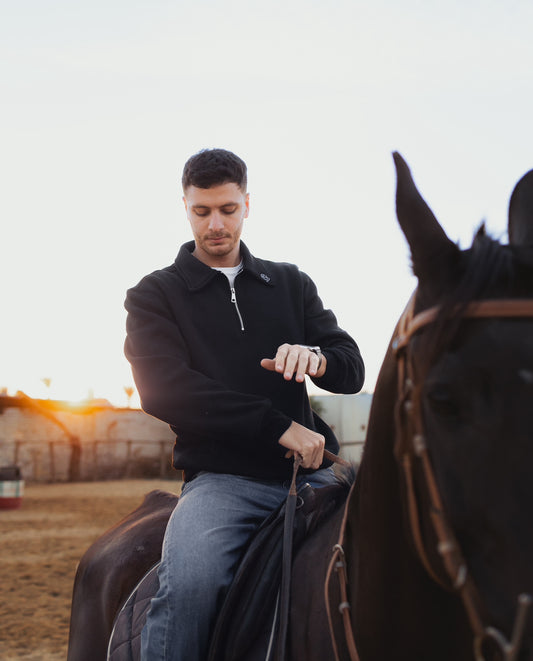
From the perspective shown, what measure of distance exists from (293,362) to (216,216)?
0.83 m

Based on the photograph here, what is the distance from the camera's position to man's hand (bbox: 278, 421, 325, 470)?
1.96 meters

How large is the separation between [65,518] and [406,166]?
1438 cm

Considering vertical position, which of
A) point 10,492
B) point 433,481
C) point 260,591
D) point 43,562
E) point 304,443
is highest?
point 433,481

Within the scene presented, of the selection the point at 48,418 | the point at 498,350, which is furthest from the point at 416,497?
the point at 48,418

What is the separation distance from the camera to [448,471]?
1.09 metres

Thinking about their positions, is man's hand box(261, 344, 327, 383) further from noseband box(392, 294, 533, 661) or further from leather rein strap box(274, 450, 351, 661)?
noseband box(392, 294, 533, 661)

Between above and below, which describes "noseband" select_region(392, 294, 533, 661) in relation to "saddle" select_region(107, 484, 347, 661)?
above

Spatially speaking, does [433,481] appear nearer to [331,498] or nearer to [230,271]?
[331,498]

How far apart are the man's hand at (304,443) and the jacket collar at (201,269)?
762 millimetres

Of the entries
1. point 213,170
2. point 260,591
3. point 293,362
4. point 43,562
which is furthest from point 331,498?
point 43,562

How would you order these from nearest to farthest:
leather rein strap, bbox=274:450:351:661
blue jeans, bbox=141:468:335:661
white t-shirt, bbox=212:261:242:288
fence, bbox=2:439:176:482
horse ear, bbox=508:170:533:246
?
horse ear, bbox=508:170:533:246 < leather rein strap, bbox=274:450:351:661 < blue jeans, bbox=141:468:335:661 < white t-shirt, bbox=212:261:242:288 < fence, bbox=2:439:176:482

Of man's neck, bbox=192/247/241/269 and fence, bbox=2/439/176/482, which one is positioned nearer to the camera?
man's neck, bbox=192/247/241/269

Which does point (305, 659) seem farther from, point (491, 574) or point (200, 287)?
point (200, 287)

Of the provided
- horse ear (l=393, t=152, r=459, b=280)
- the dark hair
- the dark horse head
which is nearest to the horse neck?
the dark horse head
